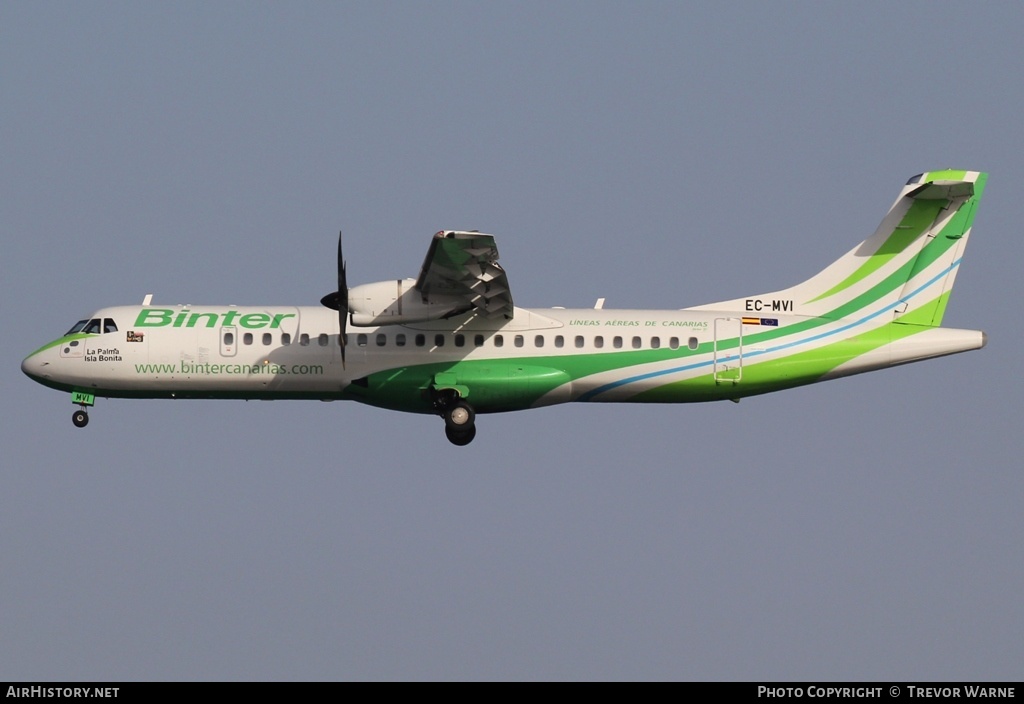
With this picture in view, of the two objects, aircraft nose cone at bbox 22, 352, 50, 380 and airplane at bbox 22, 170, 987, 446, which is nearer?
airplane at bbox 22, 170, 987, 446

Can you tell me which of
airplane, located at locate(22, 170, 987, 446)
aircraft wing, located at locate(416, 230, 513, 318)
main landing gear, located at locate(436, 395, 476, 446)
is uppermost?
aircraft wing, located at locate(416, 230, 513, 318)

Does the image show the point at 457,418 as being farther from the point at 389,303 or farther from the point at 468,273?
the point at 468,273

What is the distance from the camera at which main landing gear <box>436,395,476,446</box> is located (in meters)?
27.8

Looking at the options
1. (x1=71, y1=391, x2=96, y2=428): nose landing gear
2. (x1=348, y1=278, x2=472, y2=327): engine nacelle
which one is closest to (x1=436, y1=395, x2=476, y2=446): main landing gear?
(x1=348, y1=278, x2=472, y2=327): engine nacelle

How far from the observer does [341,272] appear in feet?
87.2

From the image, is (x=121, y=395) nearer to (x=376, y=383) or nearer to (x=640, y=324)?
(x=376, y=383)


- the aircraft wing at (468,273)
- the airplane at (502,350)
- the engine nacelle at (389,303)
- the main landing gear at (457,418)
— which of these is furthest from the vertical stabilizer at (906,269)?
the engine nacelle at (389,303)

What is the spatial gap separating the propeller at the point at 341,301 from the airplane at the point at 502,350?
0.10 m

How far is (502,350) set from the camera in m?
28.1

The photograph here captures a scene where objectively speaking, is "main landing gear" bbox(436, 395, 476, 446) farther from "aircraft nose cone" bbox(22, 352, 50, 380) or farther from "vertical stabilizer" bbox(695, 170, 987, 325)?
"aircraft nose cone" bbox(22, 352, 50, 380)

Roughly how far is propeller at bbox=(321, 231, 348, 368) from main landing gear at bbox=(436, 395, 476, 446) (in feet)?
6.84

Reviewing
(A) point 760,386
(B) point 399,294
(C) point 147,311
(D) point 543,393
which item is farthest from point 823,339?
(C) point 147,311

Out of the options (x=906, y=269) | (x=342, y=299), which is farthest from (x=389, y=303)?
(x=906, y=269)

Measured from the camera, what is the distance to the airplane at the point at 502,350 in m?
28.0
